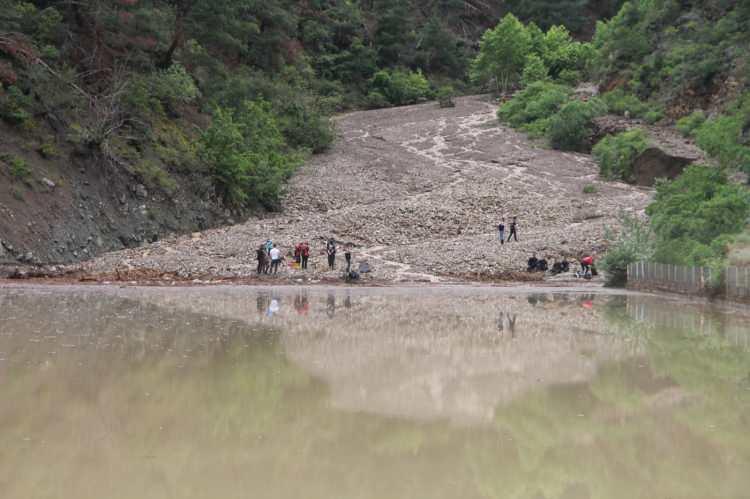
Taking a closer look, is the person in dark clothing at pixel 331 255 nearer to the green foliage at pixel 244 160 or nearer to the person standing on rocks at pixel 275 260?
the person standing on rocks at pixel 275 260

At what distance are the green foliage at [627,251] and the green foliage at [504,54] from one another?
6548 cm

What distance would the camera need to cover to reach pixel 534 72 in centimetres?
9731

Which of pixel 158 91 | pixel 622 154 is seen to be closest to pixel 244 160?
pixel 158 91

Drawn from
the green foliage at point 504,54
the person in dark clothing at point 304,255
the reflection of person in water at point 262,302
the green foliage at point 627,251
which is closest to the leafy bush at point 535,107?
the green foliage at point 504,54

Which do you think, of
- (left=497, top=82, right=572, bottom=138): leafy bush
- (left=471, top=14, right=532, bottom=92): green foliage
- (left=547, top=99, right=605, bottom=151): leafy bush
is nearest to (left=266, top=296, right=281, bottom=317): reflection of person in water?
(left=547, top=99, right=605, bottom=151): leafy bush

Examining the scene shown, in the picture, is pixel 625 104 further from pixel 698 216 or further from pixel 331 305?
pixel 331 305

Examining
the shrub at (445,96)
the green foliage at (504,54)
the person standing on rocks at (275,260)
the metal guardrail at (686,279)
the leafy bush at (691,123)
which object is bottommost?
the metal guardrail at (686,279)

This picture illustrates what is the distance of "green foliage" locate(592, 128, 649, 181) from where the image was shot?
60.2 meters

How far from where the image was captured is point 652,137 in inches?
2520

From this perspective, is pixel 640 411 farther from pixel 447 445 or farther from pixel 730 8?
pixel 730 8

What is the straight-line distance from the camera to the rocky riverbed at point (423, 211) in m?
39.7

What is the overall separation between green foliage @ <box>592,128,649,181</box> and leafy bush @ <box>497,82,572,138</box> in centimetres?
1144

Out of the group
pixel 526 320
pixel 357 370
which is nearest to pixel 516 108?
pixel 526 320

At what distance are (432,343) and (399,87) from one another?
83.8 metres
